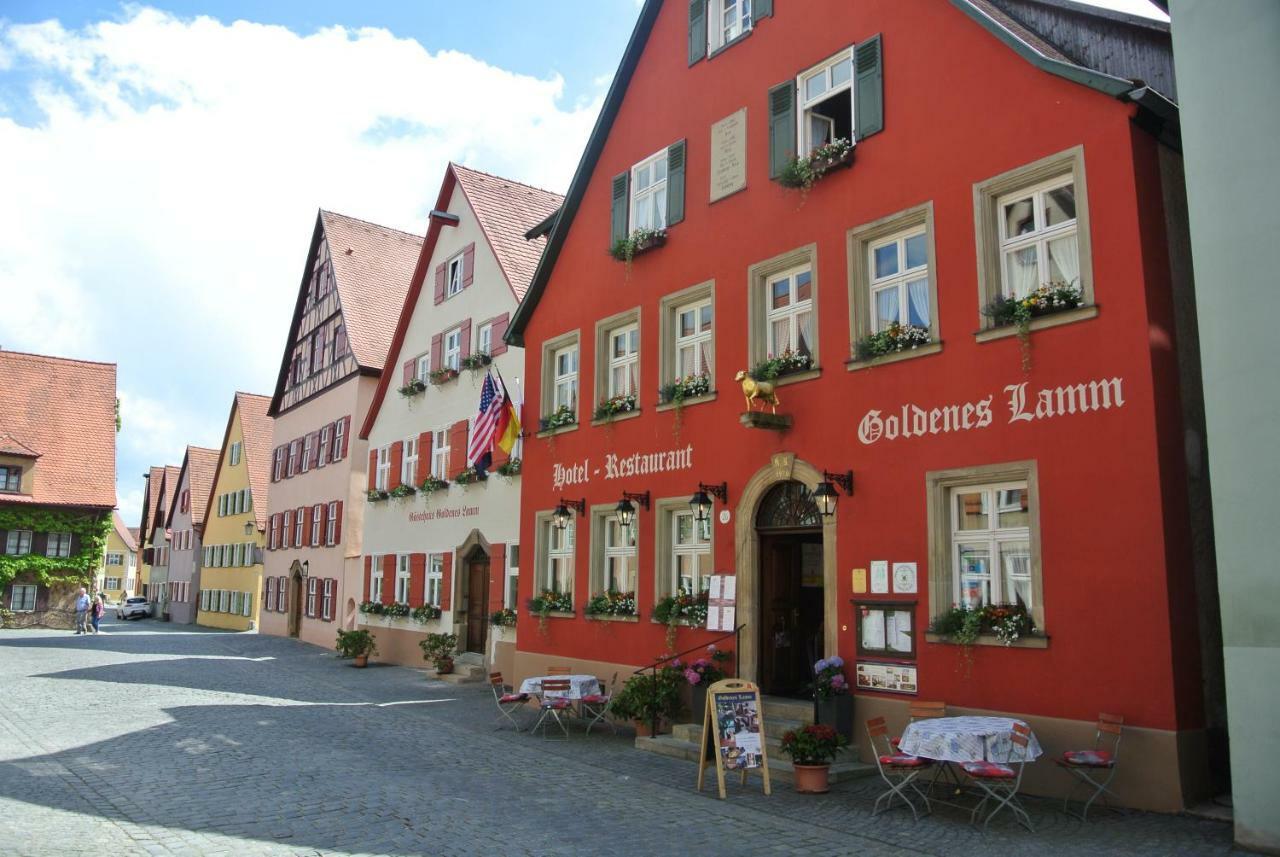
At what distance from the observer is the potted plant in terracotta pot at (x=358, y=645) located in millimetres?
25234

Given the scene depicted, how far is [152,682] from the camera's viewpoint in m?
20.5

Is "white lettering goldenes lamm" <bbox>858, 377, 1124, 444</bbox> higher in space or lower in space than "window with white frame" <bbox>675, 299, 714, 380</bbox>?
lower

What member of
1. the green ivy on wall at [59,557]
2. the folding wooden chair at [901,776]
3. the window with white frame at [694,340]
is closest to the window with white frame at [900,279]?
the window with white frame at [694,340]

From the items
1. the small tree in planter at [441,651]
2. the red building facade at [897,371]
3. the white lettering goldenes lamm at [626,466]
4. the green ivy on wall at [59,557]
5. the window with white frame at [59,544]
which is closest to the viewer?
the red building facade at [897,371]

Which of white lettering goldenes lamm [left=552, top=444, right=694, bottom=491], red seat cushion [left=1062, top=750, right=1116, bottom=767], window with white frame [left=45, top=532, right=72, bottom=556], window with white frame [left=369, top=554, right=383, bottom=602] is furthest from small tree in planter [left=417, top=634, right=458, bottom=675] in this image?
window with white frame [left=45, top=532, right=72, bottom=556]

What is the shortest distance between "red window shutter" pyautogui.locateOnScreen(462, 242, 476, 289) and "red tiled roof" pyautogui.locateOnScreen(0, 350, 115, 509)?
26215mm

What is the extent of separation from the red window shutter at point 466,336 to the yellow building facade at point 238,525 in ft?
70.5

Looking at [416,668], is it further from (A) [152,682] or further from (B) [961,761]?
(B) [961,761]

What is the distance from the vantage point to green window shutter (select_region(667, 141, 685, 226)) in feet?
50.2

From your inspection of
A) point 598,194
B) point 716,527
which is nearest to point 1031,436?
point 716,527

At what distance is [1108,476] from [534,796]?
602 centimetres

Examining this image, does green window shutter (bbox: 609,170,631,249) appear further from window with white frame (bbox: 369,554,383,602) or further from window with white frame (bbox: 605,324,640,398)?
window with white frame (bbox: 369,554,383,602)

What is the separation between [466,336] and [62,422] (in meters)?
30.7

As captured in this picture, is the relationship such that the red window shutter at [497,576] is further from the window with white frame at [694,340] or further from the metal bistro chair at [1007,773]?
the metal bistro chair at [1007,773]
